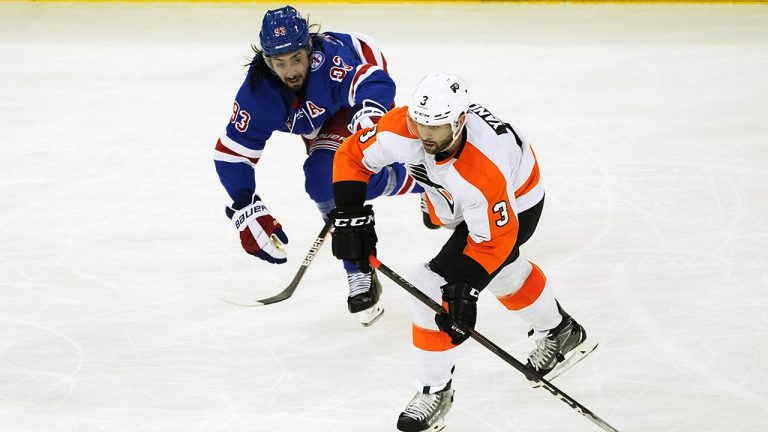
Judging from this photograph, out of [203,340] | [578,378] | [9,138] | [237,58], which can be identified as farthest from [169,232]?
[237,58]

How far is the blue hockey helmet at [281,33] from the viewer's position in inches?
116

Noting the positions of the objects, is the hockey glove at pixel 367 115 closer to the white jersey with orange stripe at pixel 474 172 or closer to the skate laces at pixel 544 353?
the white jersey with orange stripe at pixel 474 172

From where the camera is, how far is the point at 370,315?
10.6 ft

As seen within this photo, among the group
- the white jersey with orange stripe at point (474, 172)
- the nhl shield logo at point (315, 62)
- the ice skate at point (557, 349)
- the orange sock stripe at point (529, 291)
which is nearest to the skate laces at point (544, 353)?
the ice skate at point (557, 349)

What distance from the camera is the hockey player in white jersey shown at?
7.68 feet

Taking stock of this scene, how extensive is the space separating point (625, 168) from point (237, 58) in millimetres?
2647

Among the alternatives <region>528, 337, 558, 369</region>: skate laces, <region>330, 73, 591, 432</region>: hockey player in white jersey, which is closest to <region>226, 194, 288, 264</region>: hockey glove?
<region>330, 73, 591, 432</region>: hockey player in white jersey

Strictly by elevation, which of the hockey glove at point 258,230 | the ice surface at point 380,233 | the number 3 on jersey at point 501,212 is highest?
the number 3 on jersey at point 501,212

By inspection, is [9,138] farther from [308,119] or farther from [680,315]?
[680,315]

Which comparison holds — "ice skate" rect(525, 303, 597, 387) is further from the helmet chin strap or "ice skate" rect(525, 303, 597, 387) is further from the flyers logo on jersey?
the helmet chin strap

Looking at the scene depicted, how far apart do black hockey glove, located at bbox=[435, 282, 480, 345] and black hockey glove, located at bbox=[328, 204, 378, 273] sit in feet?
0.97

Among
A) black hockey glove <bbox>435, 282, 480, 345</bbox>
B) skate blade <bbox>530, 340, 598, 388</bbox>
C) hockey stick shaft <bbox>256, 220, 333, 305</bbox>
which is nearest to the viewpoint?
black hockey glove <bbox>435, 282, 480, 345</bbox>

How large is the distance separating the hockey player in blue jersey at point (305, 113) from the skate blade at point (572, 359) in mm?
667

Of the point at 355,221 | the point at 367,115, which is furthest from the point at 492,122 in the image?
the point at 367,115
